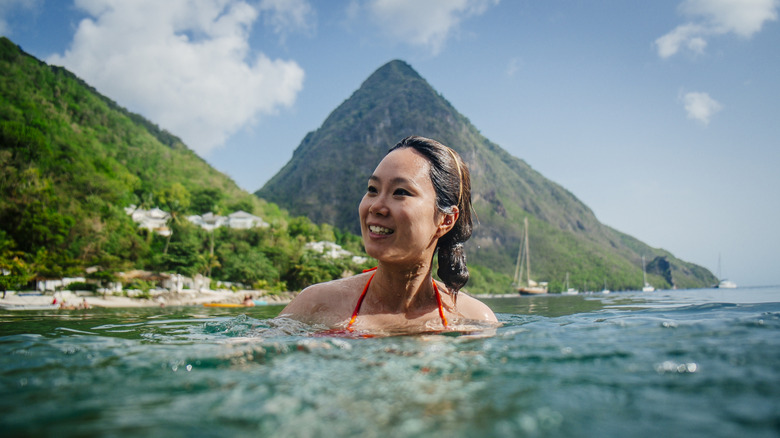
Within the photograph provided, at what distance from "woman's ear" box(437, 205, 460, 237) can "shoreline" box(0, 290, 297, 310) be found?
84.3ft

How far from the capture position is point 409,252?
314cm

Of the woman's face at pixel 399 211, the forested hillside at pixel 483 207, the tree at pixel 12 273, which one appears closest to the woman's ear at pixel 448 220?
the woman's face at pixel 399 211

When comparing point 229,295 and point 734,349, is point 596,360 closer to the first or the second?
point 734,349

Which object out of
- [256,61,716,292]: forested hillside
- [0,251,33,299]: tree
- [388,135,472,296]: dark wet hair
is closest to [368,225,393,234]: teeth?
[388,135,472,296]: dark wet hair

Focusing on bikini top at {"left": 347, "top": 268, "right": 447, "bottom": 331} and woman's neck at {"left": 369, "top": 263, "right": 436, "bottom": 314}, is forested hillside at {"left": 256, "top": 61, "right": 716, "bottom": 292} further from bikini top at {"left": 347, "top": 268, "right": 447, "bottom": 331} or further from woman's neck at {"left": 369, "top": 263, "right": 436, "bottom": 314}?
woman's neck at {"left": 369, "top": 263, "right": 436, "bottom": 314}

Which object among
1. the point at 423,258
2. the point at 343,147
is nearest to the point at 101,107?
the point at 343,147

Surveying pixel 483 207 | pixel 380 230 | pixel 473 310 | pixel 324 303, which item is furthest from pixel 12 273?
pixel 483 207

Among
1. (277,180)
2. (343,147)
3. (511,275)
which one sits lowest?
(511,275)

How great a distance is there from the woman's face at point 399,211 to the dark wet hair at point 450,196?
4.7 inches

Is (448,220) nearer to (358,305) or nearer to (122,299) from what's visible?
(358,305)

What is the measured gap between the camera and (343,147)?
192 meters

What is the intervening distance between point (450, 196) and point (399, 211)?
23.5 inches

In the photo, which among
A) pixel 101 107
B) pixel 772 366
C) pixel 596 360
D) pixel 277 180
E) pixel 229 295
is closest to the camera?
pixel 772 366

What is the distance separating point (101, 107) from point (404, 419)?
420 ft
